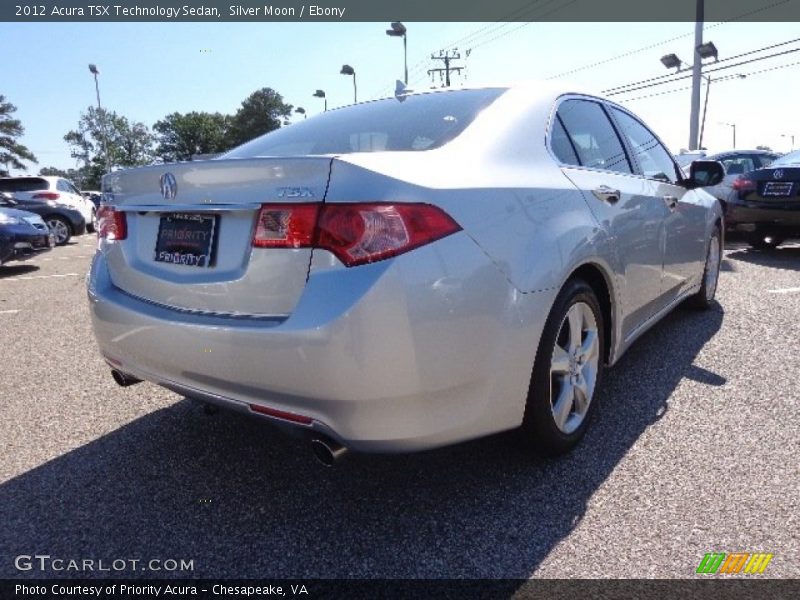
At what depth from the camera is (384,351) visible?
5.34 feet

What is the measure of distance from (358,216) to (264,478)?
1204mm

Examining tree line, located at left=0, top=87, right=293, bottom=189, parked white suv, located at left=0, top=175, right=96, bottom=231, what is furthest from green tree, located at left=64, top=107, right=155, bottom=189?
parked white suv, located at left=0, top=175, right=96, bottom=231

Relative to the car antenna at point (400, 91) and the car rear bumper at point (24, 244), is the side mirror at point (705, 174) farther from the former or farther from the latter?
the car rear bumper at point (24, 244)

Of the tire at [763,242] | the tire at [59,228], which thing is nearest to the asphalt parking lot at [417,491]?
the tire at [763,242]

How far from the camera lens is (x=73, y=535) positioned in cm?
194

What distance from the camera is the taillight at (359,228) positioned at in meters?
1.65

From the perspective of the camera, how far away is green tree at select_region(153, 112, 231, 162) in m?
90.3

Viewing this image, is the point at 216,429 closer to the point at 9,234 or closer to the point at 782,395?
the point at 782,395

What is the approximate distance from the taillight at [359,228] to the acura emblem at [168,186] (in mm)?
528

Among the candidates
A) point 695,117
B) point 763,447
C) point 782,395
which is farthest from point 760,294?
point 695,117

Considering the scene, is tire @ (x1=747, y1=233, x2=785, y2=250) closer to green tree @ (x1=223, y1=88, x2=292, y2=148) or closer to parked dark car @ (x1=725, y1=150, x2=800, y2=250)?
parked dark car @ (x1=725, y1=150, x2=800, y2=250)

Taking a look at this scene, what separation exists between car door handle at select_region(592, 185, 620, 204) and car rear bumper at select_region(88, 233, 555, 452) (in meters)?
0.78

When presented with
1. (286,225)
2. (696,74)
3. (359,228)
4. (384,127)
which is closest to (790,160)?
(384,127)

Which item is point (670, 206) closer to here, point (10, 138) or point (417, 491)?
point (417, 491)
